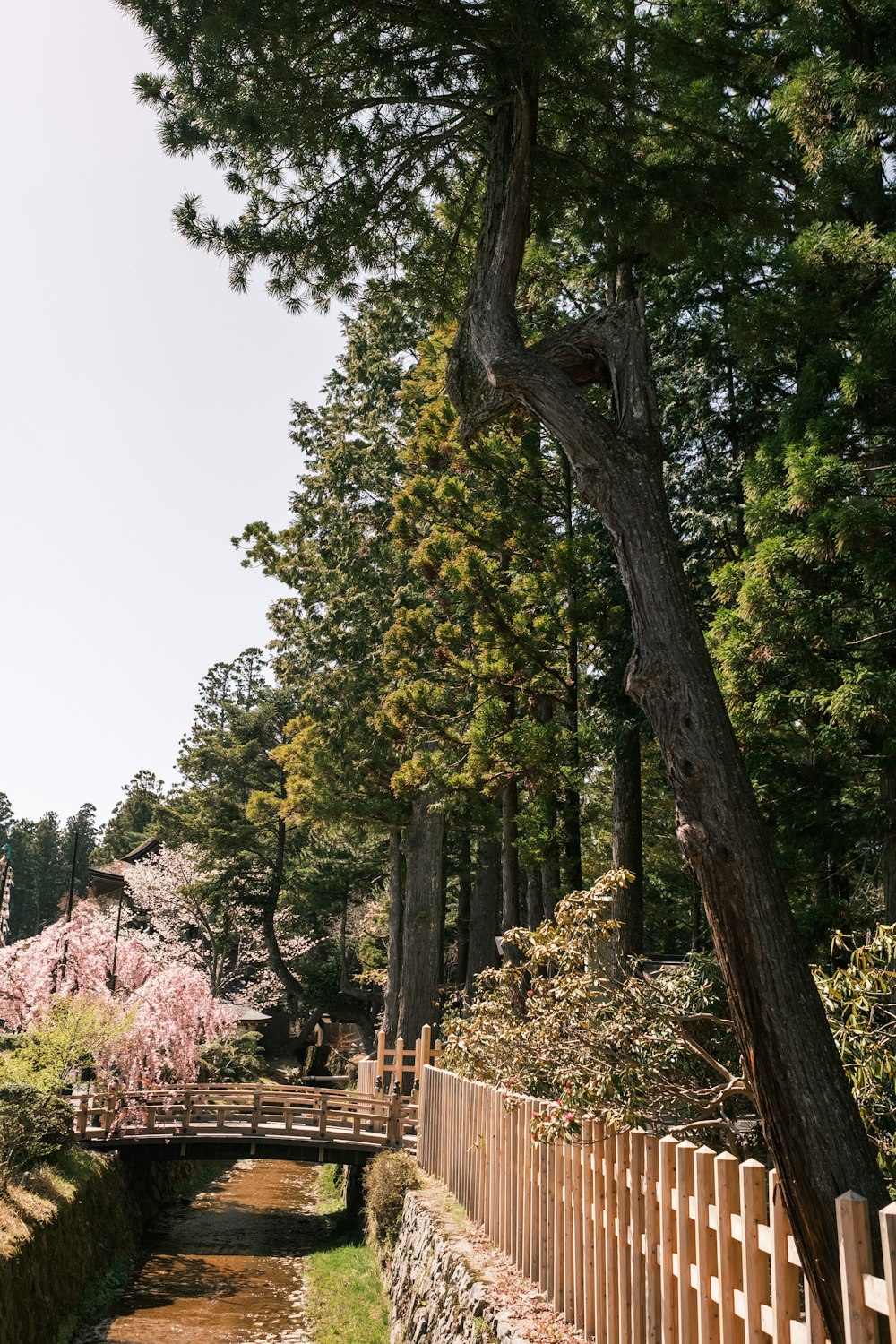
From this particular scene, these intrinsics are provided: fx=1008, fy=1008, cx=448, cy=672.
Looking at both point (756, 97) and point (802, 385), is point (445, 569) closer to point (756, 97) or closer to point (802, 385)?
point (802, 385)

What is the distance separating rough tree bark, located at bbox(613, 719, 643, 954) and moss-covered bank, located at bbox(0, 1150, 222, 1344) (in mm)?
7226

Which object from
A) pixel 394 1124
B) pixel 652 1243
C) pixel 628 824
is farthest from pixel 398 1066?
pixel 652 1243

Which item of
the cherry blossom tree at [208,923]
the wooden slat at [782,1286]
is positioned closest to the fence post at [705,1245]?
the wooden slat at [782,1286]

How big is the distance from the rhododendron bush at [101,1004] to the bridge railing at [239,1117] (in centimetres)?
63

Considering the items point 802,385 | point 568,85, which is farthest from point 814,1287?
point 568,85

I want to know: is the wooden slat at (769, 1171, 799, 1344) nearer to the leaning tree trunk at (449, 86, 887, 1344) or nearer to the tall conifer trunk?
the leaning tree trunk at (449, 86, 887, 1344)

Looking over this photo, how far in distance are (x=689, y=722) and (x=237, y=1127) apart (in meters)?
15.1

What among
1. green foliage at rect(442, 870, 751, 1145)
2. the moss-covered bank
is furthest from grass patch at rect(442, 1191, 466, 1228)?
the moss-covered bank

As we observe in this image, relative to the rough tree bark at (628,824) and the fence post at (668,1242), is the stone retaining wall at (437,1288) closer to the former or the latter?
the fence post at (668,1242)

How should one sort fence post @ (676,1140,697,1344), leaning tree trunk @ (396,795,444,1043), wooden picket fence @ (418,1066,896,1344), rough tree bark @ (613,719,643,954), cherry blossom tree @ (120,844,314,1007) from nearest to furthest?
wooden picket fence @ (418,1066,896,1344) → fence post @ (676,1140,697,1344) → rough tree bark @ (613,719,643,954) → leaning tree trunk @ (396,795,444,1043) → cherry blossom tree @ (120,844,314,1007)

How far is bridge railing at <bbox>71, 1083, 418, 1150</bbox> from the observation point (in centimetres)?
1628

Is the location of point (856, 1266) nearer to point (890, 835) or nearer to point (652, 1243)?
point (652, 1243)

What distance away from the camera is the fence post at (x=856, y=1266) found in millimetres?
2990

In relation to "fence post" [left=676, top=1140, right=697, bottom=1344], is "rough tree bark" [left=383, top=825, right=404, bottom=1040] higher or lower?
higher
